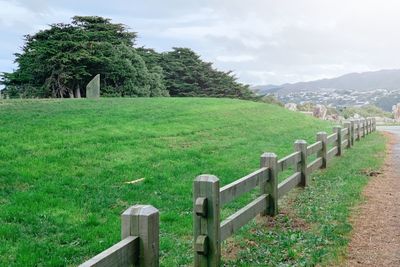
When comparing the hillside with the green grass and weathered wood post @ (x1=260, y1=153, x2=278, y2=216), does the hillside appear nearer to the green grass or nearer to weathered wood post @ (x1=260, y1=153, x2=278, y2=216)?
the green grass

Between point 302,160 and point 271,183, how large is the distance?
7.90 feet

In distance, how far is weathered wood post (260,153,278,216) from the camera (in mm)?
7445

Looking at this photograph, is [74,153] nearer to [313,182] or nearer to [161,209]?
[161,209]

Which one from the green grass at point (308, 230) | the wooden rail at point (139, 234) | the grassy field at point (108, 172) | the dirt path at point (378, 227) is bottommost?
the dirt path at point (378, 227)

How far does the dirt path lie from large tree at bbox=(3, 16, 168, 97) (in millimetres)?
28846

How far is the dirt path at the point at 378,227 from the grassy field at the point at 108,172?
12.2 inches

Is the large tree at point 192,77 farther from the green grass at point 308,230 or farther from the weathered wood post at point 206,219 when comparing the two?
the weathered wood post at point 206,219

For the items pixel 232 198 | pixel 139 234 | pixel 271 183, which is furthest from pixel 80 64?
pixel 139 234

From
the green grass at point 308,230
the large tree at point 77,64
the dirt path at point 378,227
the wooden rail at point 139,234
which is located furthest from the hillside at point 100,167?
the large tree at point 77,64

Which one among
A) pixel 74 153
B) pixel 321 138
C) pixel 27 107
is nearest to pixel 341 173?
pixel 321 138

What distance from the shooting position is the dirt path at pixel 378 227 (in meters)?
5.94

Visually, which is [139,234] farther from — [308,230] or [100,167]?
[100,167]

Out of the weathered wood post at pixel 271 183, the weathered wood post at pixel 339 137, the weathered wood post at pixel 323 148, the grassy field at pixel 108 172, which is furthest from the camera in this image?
the weathered wood post at pixel 339 137

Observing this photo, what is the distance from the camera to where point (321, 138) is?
12.2 meters
